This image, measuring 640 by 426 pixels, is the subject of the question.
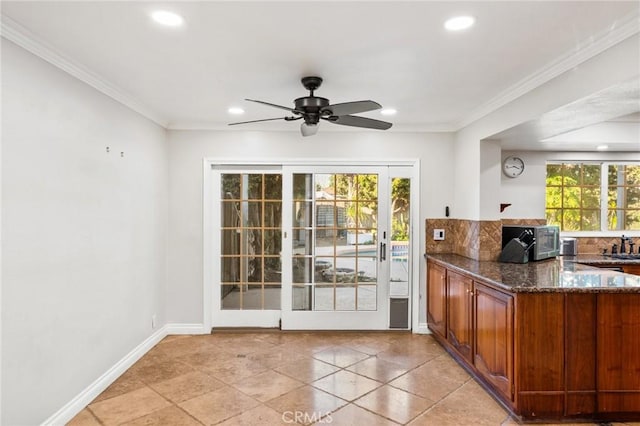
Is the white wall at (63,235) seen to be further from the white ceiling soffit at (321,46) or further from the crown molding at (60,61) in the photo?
the white ceiling soffit at (321,46)

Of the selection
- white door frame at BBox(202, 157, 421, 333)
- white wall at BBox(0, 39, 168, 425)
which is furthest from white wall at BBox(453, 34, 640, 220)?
white wall at BBox(0, 39, 168, 425)

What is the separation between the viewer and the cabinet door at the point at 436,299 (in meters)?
3.90

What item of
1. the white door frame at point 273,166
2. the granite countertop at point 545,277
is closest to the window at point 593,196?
the granite countertop at point 545,277

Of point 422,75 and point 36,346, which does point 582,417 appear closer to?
point 422,75

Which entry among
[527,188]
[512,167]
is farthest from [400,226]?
[527,188]

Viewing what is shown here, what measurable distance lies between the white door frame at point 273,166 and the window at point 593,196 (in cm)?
195

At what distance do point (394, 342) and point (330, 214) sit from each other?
5.53 feet

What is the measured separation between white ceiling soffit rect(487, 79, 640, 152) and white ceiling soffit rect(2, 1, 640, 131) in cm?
28

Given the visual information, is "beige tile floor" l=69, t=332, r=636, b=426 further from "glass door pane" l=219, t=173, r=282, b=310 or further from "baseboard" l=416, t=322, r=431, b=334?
"glass door pane" l=219, t=173, r=282, b=310

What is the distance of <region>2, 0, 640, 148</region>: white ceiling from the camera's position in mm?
1907

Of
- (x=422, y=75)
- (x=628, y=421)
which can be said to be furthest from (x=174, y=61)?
(x=628, y=421)

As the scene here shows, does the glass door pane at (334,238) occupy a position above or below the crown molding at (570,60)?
below

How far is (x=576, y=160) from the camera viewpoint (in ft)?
16.0

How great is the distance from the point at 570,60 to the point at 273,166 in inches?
122
